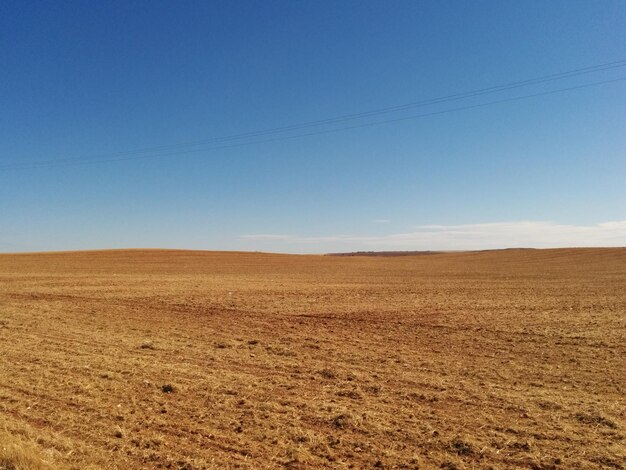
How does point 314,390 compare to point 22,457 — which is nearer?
point 22,457

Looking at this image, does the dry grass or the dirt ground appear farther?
the dirt ground

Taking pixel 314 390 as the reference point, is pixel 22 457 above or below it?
above

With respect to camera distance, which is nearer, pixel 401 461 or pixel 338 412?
pixel 401 461

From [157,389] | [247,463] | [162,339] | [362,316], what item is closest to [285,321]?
[362,316]

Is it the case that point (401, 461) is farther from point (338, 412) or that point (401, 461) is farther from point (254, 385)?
point (254, 385)

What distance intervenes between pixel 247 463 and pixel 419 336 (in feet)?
25.9

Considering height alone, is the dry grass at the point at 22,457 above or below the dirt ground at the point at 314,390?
above

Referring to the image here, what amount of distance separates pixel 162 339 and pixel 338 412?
650cm

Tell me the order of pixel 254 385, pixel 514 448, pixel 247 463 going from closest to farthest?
pixel 247 463
pixel 514 448
pixel 254 385

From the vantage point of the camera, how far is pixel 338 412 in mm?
6312

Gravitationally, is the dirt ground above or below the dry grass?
below

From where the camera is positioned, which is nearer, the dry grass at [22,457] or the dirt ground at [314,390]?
the dry grass at [22,457]

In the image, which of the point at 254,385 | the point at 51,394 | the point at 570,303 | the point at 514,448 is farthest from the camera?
the point at 570,303

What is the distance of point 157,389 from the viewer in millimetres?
7191
